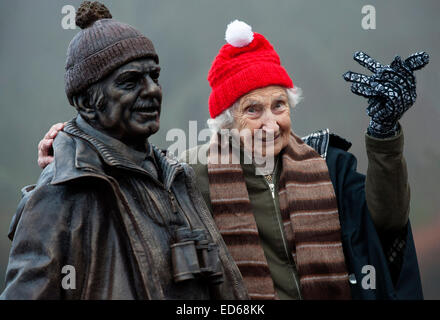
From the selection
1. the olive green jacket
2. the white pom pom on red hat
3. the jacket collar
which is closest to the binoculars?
the jacket collar

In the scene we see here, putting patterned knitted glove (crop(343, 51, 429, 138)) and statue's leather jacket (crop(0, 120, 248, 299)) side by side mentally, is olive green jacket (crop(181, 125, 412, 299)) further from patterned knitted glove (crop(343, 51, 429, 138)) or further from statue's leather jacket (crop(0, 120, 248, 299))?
A: statue's leather jacket (crop(0, 120, 248, 299))

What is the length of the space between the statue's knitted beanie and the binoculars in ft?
1.95

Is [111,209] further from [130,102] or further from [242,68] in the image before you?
[242,68]

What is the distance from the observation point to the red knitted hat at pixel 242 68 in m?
2.72

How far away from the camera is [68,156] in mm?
1869

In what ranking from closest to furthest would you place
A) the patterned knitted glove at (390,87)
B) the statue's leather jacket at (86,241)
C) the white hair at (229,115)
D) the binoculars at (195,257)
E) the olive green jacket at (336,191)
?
the statue's leather jacket at (86,241)
the binoculars at (195,257)
the patterned knitted glove at (390,87)
the olive green jacket at (336,191)
the white hair at (229,115)

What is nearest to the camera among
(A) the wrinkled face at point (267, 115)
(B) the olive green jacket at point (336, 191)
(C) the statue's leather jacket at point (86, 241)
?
(C) the statue's leather jacket at point (86, 241)

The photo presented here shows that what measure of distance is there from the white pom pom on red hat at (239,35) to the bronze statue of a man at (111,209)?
82cm

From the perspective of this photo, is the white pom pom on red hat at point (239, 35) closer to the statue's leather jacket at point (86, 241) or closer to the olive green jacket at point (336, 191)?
the olive green jacket at point (336, 191)

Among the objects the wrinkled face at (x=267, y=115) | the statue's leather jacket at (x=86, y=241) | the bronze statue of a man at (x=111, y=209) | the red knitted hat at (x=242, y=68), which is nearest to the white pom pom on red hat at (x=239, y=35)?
the red knitted hat at (x=242, y=68)

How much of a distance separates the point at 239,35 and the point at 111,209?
4.15ft

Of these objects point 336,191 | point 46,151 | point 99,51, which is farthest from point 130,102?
point 336,191

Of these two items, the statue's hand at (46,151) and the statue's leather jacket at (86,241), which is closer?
the statue's leather jacket at (86,241)
